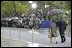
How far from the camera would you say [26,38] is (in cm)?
1268

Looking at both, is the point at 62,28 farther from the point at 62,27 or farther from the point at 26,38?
the point at 26,38

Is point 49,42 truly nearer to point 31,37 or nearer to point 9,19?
point 31,37

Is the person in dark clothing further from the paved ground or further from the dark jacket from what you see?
the paved ground

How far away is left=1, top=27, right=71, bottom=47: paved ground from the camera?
12.5 meters

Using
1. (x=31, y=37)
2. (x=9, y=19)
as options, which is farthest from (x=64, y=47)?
(x=9, y=19)

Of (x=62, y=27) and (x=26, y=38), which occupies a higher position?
(x=62, y=27)

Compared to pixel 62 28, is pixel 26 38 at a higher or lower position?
lower

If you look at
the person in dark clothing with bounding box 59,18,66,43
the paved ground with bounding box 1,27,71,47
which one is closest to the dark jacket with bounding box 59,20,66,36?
the person in dark clothing with bounding box 59,18,66,43

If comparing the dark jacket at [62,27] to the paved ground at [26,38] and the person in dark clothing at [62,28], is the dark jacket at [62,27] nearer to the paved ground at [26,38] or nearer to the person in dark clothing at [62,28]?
the person in dark clothing at [62,28]

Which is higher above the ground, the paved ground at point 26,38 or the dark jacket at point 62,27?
the dark jacket at point 62,27

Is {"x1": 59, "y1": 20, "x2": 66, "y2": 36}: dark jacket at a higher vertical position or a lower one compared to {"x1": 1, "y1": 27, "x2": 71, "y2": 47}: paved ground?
higher

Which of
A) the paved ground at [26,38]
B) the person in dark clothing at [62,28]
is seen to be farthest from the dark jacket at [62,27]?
the paved ground at [26,38]

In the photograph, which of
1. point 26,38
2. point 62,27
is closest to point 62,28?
point 62,27

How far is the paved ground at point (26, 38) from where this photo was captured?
1254cm
